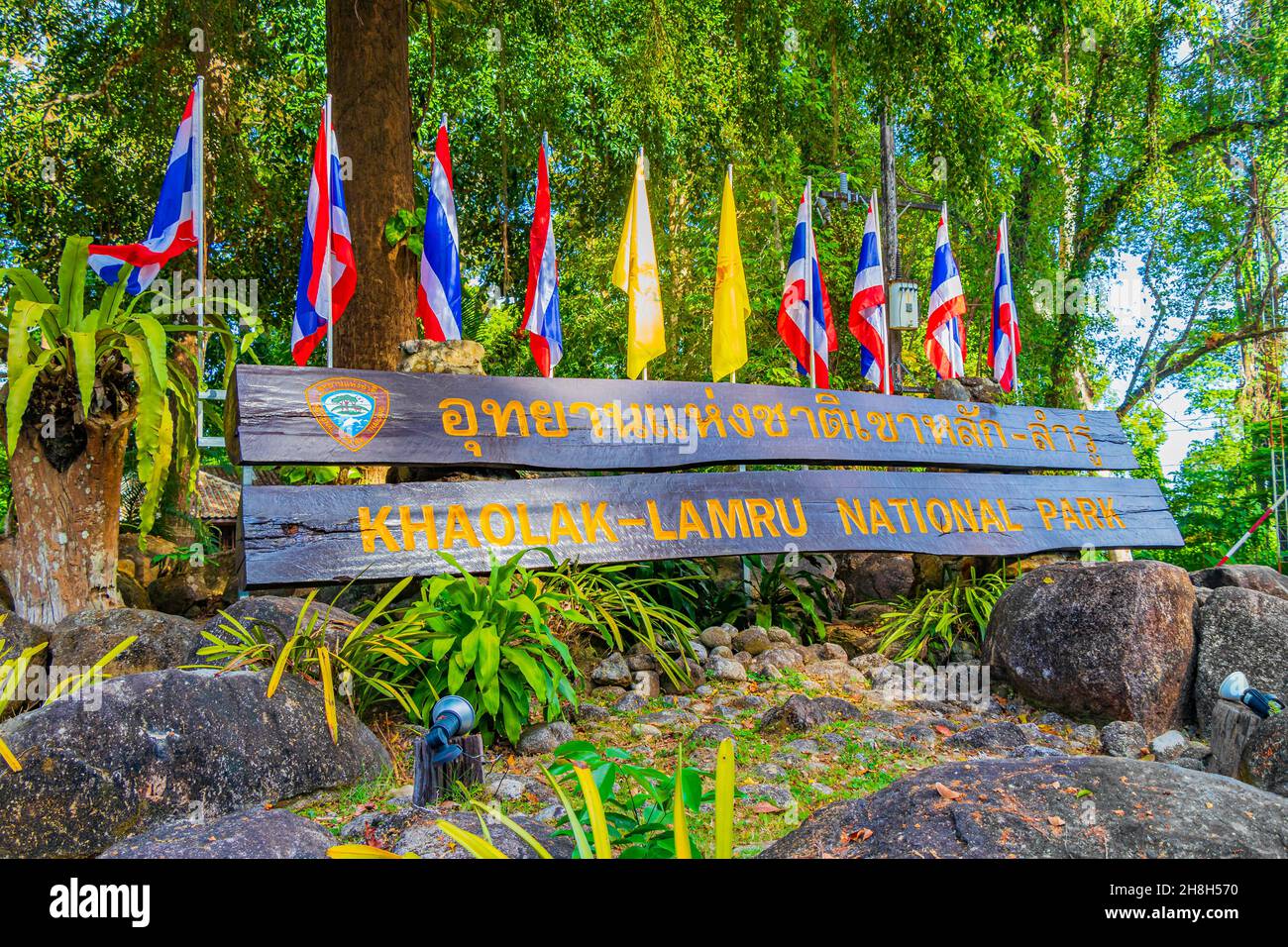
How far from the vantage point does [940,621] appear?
20.0 ft

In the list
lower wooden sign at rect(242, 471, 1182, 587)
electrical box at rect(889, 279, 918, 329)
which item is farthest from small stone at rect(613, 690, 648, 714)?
electrical box at rect(889, 279, 918, 329)

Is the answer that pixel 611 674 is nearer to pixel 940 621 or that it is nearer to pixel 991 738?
pixel 991 738

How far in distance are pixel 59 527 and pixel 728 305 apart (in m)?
4.85

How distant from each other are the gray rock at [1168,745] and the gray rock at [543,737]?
2572 mm

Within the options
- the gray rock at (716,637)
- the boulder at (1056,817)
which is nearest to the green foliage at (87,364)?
the gray rock at (716,637)

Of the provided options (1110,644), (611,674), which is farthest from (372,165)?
(1110,644)

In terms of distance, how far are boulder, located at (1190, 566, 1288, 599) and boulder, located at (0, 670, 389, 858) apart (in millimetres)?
5468

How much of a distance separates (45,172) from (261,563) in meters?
9.05

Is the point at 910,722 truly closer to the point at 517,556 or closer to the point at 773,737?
the point at 773,737

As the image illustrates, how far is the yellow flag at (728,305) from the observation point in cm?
749

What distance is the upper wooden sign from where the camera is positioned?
498cm

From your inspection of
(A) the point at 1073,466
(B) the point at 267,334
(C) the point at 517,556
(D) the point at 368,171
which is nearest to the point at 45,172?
(B) the point at 267,334

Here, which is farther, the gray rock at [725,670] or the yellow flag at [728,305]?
the yellow flag at [728,305]

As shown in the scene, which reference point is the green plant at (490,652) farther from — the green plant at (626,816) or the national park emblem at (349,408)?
the national park emblem at (349,408)
